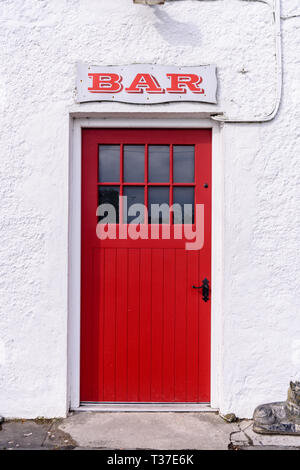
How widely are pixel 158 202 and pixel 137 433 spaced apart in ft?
6.43

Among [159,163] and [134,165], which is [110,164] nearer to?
[134,165]

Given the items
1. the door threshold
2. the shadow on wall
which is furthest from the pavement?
the shadow on wall

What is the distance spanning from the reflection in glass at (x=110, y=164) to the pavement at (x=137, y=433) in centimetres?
210

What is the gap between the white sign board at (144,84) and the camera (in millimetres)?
3605

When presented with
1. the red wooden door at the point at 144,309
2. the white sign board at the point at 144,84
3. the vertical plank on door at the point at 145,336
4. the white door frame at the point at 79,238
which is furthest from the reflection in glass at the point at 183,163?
the vertical plank on door at the point at 145,336

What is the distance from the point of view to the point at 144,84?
362cm

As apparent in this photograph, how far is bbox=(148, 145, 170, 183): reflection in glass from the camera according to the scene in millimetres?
3850

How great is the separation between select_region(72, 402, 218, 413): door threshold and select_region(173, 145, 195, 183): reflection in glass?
2046 mm

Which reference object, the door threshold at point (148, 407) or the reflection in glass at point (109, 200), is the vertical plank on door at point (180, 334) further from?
the reflection in glass at point (109, 200)

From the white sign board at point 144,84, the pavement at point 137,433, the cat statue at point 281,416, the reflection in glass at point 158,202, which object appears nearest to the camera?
the pavement at point 137,433

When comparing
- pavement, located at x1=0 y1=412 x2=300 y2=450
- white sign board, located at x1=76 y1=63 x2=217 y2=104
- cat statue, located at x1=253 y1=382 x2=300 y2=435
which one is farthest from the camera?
white sign board, located at x1=76 y1=63 x2=217 y2=104

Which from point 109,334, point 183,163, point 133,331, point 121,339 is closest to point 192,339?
point 133,331

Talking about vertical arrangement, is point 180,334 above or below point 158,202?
below

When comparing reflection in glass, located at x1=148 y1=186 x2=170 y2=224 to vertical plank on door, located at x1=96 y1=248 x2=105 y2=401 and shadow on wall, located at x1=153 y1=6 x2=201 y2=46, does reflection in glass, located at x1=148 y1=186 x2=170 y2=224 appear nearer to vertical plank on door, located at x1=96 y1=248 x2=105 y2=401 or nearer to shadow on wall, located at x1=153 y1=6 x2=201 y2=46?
vertical plank on door, located at x1=96 y1=248 x2=105 y2=401
